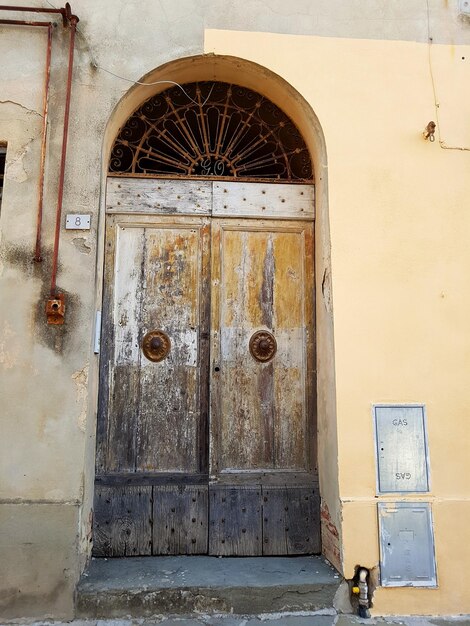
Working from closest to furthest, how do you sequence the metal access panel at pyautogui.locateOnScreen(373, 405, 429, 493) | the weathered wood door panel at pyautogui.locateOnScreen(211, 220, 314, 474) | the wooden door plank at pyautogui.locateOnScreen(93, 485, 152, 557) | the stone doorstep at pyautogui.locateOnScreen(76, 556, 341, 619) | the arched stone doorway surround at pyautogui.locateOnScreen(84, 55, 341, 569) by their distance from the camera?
the stone doorstep at pyautogui.locateOnScreen(76, 556, 341, 619), the metal access panel at pyautogui.locateOnScreen(373, 405, 429, 493), the arched stone doorway surround at pyautogui.locateOnScreen(84, 55, 341, 569), the wooden door plank at pyautogui.locateOnScreen(93, 485, 152, 557), the weathered wood door panel at pyautogui.locateOnScreen(211, 220, 314, 474)

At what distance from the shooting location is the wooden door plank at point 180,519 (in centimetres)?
418

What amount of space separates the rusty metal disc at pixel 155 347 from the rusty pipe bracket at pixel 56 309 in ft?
2.30

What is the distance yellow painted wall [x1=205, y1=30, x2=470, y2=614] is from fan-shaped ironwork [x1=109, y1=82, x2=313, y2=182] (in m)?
0.46

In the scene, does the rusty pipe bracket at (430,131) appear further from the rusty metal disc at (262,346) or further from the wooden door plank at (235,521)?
the wooden door plank at (235,521)

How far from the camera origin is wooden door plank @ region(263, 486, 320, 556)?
4223 millimetres

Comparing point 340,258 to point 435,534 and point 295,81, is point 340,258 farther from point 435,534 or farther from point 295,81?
point 435,534

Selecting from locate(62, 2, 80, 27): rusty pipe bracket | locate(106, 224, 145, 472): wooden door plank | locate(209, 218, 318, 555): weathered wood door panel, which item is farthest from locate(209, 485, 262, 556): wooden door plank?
locate(62, 2, 80, 27): rusty pipe bracket

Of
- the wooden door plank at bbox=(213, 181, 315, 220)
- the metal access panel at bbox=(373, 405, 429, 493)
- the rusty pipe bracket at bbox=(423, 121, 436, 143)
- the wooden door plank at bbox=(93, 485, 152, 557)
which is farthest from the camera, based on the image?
the wooden door plank at bbox=(213, 181, 315, 220)

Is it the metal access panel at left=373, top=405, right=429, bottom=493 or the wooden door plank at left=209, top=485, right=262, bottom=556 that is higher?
the metal access panel at left=373, top=405, right=429, bottom=493

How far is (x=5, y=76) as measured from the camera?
4164 mm

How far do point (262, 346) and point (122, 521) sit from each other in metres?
Result: 1.62

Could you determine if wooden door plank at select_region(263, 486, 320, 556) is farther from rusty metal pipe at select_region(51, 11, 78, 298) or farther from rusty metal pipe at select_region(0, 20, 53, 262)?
rusty metal pipe at select_region(0, 20, 53, 262)

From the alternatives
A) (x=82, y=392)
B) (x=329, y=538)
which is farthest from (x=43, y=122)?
(x=329, y=538)

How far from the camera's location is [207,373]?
441 centimetres
